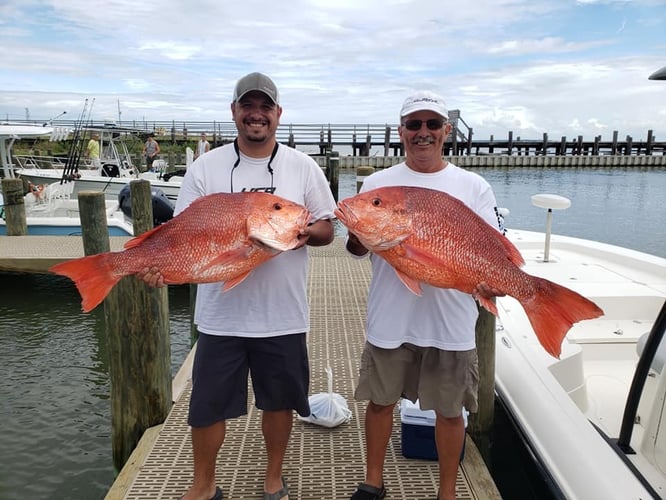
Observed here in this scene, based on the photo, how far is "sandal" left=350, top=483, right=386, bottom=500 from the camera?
116 inches

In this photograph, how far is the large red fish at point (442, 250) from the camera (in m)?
2.32

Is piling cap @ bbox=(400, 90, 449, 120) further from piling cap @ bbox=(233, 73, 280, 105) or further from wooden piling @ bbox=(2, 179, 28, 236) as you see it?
wooden piling @ bbox=(2, 179, 28, 236)

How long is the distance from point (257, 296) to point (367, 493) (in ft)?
4.26

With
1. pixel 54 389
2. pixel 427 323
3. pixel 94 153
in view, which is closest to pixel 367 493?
pixel 427 323

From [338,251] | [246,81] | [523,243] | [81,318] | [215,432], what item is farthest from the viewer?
[338,251]

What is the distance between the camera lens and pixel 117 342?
375 cm

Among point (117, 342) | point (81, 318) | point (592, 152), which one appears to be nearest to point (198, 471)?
point (117, 342)

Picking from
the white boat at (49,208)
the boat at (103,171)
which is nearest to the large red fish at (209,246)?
the white boat at (49,208)

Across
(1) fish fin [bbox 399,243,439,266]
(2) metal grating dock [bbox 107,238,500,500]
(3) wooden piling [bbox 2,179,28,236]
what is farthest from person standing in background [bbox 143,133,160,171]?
(1) fish fin [bbox 399,243,439,266]

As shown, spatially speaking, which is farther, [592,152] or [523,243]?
[592,152]

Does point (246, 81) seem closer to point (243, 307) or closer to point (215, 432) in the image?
point (243, 307)

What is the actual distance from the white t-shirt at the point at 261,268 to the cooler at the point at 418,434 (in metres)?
1.12

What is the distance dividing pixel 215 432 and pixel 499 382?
223cm

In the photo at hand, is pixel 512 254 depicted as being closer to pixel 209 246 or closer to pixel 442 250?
pixel 442 250
